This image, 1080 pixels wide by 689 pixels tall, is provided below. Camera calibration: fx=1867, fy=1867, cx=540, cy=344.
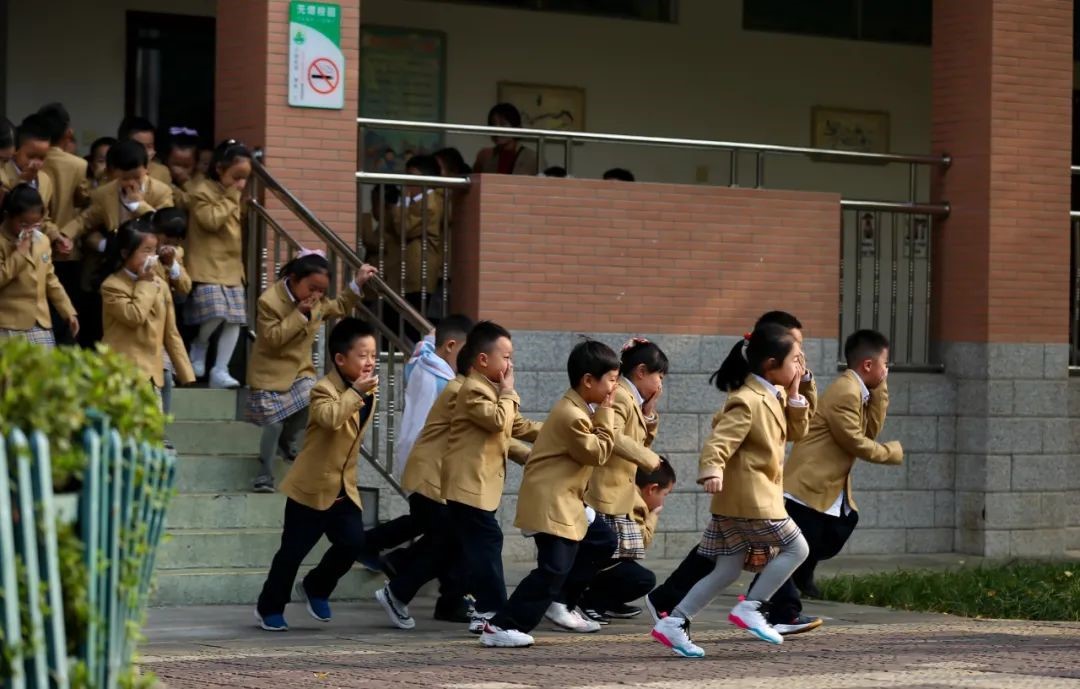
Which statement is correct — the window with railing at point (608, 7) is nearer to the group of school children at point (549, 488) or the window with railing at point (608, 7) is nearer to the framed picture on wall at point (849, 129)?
the framed picture on wall at point (849, 129)

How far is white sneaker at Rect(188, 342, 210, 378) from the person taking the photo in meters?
11.2

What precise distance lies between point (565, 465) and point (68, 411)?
472 centimetres

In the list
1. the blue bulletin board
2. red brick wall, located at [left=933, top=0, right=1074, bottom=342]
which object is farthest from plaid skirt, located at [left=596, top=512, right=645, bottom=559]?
the blue bulletin board

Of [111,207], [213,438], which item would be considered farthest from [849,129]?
[213,438]

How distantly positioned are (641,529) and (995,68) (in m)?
5.94

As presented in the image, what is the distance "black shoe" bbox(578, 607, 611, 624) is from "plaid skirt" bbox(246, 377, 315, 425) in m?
1.91

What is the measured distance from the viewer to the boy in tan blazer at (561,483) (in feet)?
27.7

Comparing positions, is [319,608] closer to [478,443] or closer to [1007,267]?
[478,443]

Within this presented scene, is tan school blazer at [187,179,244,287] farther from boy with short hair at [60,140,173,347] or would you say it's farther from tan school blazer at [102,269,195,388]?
tan school blazer at [102,269,195,388]

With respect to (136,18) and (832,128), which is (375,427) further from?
(832,128)

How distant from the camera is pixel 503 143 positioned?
542 inches

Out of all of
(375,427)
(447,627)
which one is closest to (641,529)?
(447,627)

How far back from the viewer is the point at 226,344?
11.1 m

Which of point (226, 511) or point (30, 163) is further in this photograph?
point (30, 163)
